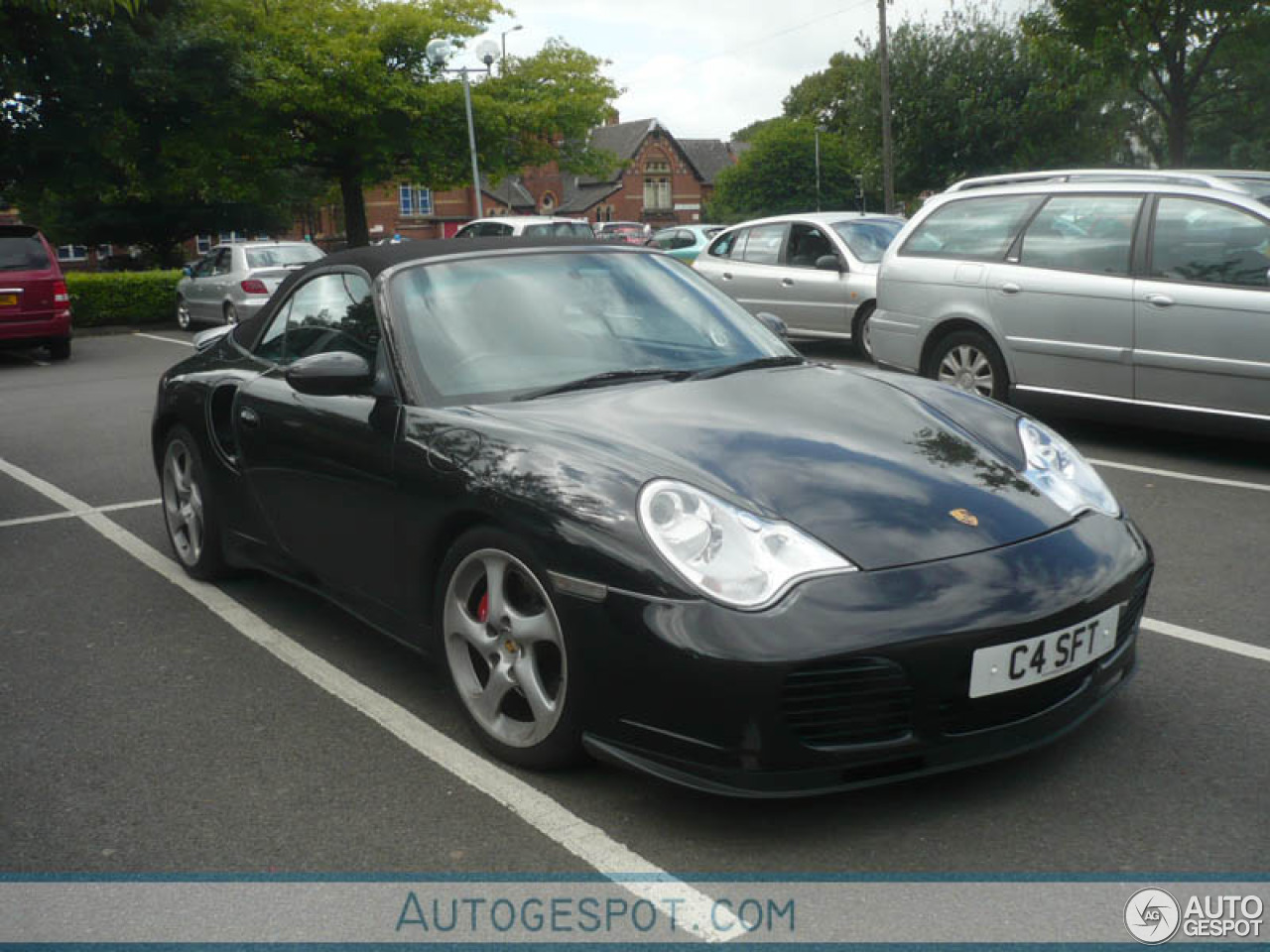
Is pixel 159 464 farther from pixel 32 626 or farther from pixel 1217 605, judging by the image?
pixel 1217 605

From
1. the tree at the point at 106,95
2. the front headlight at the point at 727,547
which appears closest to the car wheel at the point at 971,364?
the front headlight at the point at 727,547

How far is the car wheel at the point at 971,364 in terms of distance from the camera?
27.2 ft

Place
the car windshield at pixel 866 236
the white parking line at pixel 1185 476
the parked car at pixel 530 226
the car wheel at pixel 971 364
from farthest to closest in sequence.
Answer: the parked car at pixel 530 226
the car windshield at pixel 866 236
the car wheel at pixel 971 364
the white parking line at pixel 1185 476

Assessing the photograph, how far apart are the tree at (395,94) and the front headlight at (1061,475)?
32242 millimetres

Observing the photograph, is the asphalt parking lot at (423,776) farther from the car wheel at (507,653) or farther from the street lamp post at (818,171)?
the street lamp post at (818,171)

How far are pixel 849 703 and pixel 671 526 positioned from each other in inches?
22.7

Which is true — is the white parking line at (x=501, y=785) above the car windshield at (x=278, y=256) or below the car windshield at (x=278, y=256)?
below

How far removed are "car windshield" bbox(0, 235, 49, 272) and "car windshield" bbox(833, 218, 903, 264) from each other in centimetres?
1049

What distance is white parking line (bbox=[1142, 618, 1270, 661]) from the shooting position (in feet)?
13.5

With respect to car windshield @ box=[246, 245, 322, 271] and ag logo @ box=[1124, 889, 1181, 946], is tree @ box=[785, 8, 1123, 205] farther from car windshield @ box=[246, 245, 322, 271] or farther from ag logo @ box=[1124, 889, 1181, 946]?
ag logo @ box=[1124, 889, 1181, 946]

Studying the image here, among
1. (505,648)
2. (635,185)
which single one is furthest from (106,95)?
(635,185)

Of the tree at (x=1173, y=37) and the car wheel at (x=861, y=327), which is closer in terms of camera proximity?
the car wheel at (x=861, y=327)

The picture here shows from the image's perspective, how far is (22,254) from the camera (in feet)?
55.4

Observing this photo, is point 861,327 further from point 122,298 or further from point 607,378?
point 122,298
